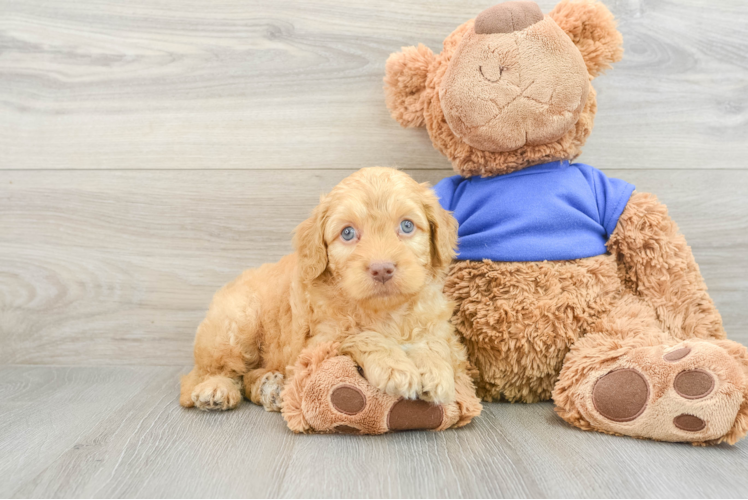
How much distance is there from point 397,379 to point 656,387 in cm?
67

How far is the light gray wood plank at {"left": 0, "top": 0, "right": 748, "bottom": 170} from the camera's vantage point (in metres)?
2.07

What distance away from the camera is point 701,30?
2057mm

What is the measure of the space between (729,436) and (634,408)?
24cm

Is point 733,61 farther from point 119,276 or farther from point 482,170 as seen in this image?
point 119,276

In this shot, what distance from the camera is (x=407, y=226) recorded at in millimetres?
1490

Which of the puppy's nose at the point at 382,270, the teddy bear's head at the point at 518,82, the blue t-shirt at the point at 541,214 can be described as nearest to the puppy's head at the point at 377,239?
the puppy's nose at the point at 382,270

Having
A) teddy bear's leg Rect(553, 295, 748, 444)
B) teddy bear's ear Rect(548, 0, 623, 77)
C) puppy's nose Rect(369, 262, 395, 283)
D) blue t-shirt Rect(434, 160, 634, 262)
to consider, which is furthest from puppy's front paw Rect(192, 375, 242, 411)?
teddy bear's ear Rect(548, 0, 623, 77)

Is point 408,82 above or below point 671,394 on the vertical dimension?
above

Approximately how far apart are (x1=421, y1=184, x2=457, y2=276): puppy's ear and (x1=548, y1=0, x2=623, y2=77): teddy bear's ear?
673 millimetres

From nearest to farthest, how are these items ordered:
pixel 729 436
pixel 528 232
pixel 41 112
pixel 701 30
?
pixel 729 436
pixel 528 232
pixel 701 30
pixel 41 112

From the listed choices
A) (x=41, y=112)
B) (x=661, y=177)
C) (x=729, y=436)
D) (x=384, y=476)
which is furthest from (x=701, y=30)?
(x=41, y=112)

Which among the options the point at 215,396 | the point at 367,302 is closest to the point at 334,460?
the point at 367,302

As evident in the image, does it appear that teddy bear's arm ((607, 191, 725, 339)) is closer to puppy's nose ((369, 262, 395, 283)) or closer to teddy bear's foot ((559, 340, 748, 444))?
teddy bear's foot ((559, 340, 748, 444))

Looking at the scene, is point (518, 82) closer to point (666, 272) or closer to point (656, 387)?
point (666, 272)
